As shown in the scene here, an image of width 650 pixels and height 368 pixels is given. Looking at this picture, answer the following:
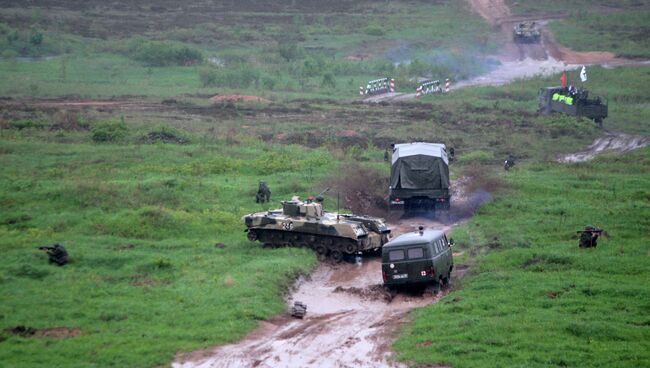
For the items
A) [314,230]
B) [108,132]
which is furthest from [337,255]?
[108,132]

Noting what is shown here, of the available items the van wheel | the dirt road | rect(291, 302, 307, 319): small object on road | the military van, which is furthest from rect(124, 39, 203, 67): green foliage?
rect(291, 302, 307, 319): small object on road

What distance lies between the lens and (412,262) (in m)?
25.3

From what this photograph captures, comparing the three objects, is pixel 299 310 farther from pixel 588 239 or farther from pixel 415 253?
pixel 588 239

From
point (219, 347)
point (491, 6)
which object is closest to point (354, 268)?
point (219, 347)

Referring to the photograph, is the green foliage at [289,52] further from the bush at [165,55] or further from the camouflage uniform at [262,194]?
the camouflage uniform at [262,194]

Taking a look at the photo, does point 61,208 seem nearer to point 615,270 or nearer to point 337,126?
point 615,270

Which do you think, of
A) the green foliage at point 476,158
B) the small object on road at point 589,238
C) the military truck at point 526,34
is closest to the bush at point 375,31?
the military truck at point 526,34

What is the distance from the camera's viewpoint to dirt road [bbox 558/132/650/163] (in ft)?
159

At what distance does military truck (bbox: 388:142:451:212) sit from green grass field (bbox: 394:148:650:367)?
1.61 metres

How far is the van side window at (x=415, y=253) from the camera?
996 inches

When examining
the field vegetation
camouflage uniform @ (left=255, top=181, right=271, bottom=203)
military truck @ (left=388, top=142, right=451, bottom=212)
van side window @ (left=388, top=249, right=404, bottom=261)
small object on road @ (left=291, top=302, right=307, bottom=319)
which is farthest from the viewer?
the field vegetation

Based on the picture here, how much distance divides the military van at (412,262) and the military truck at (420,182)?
377 inches

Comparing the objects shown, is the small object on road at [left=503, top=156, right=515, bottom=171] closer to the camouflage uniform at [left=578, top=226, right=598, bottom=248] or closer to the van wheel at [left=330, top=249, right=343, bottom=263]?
the camouflage uniform at [left=578, top=226, right=598, bottom=248]

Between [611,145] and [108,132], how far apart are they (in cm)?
2572
